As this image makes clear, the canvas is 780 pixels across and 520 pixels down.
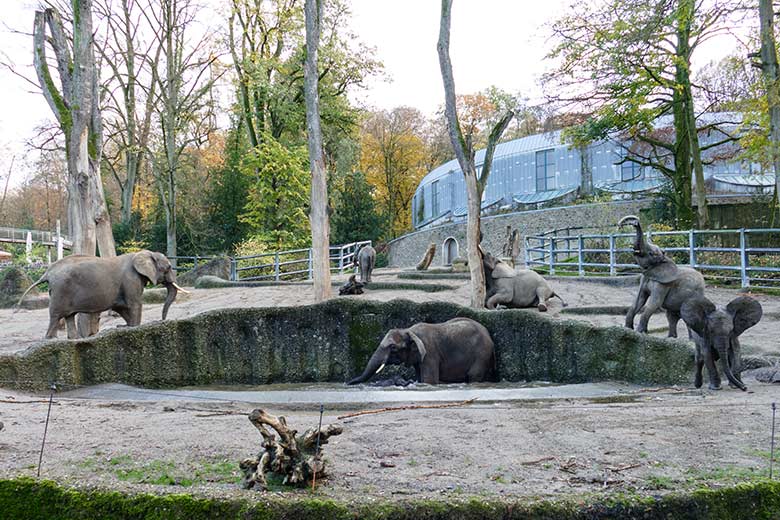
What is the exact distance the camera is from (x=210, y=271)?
1125 inches

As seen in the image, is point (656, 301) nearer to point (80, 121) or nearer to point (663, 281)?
point (663, 281)

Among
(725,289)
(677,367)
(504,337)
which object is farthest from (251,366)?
(725,289)

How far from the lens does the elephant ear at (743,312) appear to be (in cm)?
814

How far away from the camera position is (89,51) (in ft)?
52.0

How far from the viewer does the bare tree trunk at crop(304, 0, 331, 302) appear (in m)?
18.2

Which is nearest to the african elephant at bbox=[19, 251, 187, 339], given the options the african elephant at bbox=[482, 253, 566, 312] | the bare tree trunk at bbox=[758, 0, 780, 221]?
the african elephant at bbox=[482, 253, 566, 312]

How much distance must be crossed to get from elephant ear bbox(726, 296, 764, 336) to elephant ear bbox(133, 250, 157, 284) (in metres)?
9.57

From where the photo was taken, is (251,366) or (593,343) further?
(251,366)

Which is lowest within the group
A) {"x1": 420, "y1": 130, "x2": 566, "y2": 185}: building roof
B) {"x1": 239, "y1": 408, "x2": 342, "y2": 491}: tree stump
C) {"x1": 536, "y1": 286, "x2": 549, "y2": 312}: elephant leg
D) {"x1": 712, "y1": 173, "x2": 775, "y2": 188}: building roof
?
{"x1": 239, "y1": 408, "x2": 342, "y2": 491}: tree stump

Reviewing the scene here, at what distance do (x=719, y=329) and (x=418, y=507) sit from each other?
5217mm

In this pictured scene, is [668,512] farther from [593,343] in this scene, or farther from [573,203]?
[573,203]

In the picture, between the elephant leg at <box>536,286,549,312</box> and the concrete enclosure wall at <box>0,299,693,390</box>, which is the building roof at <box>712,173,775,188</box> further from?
the concrete enclosure wall at <box>0,299,693,390</box>

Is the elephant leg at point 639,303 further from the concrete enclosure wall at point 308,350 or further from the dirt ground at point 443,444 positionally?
the dirt ground at point 443,444

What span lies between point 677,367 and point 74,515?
286 inches
